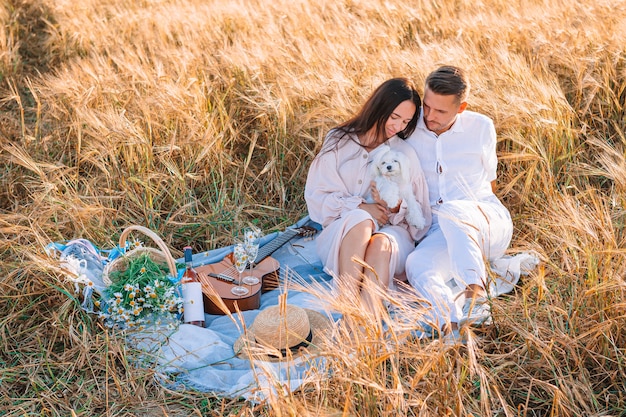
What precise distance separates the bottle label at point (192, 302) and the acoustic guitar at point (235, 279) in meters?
0.05

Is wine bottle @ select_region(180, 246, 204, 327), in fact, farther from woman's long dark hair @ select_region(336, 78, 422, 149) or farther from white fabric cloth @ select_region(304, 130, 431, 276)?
woman's long dark hair @ select_region(336, 78, 422, 149)

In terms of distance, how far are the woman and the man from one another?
11 cm

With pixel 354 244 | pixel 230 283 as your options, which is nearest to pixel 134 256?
pixel 230 283

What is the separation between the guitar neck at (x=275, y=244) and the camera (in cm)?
425

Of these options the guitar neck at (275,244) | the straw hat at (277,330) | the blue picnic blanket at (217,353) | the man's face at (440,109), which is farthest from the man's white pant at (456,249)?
the guitar neck at (275,244)

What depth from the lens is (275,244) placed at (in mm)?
4367

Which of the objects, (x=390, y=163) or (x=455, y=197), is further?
(x=455, y=197)

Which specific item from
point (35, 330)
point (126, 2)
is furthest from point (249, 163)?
point (126, 2)

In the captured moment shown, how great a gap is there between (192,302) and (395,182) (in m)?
1.37

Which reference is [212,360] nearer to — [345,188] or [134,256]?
[134,256]

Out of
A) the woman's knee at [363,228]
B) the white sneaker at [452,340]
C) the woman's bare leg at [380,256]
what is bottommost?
the woman's bare leg at [380,256]

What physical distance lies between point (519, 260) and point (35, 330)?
266cm

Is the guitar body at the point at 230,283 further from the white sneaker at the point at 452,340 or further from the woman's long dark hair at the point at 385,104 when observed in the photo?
the white sneaker at the point at 452,340

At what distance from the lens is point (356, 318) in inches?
96.3
